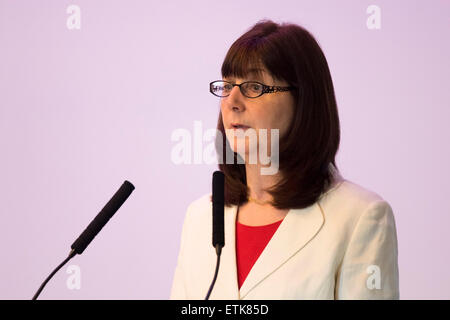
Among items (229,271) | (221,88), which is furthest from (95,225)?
(221,88)

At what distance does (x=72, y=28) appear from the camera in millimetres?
2584

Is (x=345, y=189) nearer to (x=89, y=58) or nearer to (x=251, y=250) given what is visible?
(x=251, y=250)

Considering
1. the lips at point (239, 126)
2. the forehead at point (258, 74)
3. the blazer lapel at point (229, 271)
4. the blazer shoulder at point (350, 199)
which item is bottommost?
the blazer lapel at point (229, 271)

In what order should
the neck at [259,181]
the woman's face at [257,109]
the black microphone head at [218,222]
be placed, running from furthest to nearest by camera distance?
1. the neck at [259,181]
2. the woman's face at [257,109]
3. the black microphone head at [218,222]

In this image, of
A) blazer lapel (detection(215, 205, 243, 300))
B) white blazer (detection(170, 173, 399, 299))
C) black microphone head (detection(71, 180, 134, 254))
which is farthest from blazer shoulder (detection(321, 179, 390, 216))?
black microphone head (detection(71, 180, 134, 254))

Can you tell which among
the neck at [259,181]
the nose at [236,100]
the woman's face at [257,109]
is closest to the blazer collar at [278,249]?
the neck at [259,181]

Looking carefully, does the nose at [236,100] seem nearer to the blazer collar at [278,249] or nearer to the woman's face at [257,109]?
the woman's face at [257,109]

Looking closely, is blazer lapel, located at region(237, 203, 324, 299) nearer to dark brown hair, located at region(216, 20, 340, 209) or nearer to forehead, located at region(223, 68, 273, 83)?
dark brown hair, located at region(216, 20, 340, 209)

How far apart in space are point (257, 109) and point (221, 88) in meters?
0.13

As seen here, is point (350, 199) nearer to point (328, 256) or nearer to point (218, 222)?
point (328, 256)

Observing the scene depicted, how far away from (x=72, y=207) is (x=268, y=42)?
1.27 meters

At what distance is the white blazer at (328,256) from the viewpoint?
59.7 inches

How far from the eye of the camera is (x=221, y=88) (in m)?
1.68

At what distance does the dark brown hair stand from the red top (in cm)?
8
